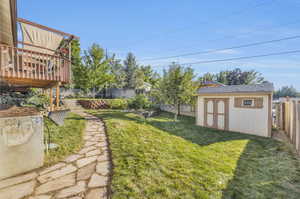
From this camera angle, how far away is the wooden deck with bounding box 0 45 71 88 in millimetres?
3620

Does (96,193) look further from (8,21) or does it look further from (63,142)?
(8,21)

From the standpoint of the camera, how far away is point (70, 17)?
859 centimetres

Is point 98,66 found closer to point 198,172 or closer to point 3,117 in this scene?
point 3,117

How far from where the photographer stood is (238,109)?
269 inches

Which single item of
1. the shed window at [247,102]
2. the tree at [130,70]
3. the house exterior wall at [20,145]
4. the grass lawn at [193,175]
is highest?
the tree at [130,70]

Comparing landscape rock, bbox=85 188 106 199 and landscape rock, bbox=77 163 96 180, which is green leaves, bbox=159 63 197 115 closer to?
landscape rock, bbox=77 163 96 180

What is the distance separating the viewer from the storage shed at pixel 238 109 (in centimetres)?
614

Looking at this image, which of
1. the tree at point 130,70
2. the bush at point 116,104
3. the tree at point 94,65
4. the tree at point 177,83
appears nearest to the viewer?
the tree at point 177,83

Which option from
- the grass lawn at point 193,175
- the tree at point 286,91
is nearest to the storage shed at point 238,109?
the grass lawn at point 193,175

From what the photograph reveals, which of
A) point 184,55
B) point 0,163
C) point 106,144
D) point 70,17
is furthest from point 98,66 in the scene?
point 0,163

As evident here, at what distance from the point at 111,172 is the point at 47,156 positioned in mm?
1626

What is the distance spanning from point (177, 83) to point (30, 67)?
289 inches

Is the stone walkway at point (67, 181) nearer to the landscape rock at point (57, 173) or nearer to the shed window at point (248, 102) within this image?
the landscape rock at point (57, 173)

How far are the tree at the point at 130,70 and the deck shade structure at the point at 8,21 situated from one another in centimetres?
1525
